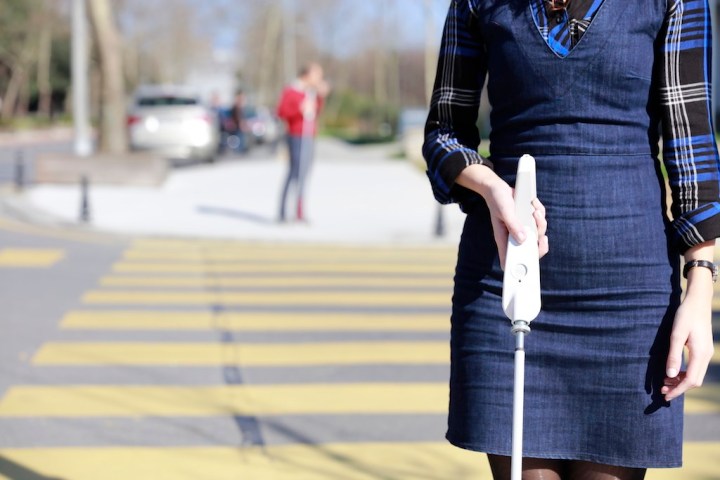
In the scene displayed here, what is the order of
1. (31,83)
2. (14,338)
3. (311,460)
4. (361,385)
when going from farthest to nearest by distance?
(31,83) < (14,338) < (361,385) < (311,460)

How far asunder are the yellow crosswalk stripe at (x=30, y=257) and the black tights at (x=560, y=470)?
8.78 metres

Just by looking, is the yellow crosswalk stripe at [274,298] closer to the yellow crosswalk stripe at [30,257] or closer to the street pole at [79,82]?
the yellow crosswalk stripe at [30,257]

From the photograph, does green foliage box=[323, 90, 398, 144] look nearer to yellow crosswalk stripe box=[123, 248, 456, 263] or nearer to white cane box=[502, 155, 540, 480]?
yellow crosswalk stripe box=[123, 248, 456, 263]

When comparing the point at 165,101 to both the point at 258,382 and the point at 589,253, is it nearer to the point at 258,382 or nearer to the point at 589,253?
the point at 258,382

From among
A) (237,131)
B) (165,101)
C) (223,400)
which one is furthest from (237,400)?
(237,131)

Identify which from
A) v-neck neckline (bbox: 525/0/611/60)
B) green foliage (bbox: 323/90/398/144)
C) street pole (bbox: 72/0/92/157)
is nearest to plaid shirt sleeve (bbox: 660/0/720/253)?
v-neck neckline (bbox: 525/0/611/60)

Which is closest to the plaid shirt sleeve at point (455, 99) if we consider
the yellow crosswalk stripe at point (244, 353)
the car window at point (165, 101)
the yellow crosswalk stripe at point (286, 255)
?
the yellow crosswalk stripe at point (244, 353)

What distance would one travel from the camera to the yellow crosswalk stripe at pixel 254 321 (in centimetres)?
787

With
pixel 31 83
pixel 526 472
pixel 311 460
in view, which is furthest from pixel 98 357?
pixel 31 83

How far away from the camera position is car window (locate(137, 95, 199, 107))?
88.6ft

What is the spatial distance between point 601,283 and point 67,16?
72216mm

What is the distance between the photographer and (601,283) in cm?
234

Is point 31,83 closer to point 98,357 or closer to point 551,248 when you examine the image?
point 98,357

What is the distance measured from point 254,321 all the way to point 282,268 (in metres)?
2.63
